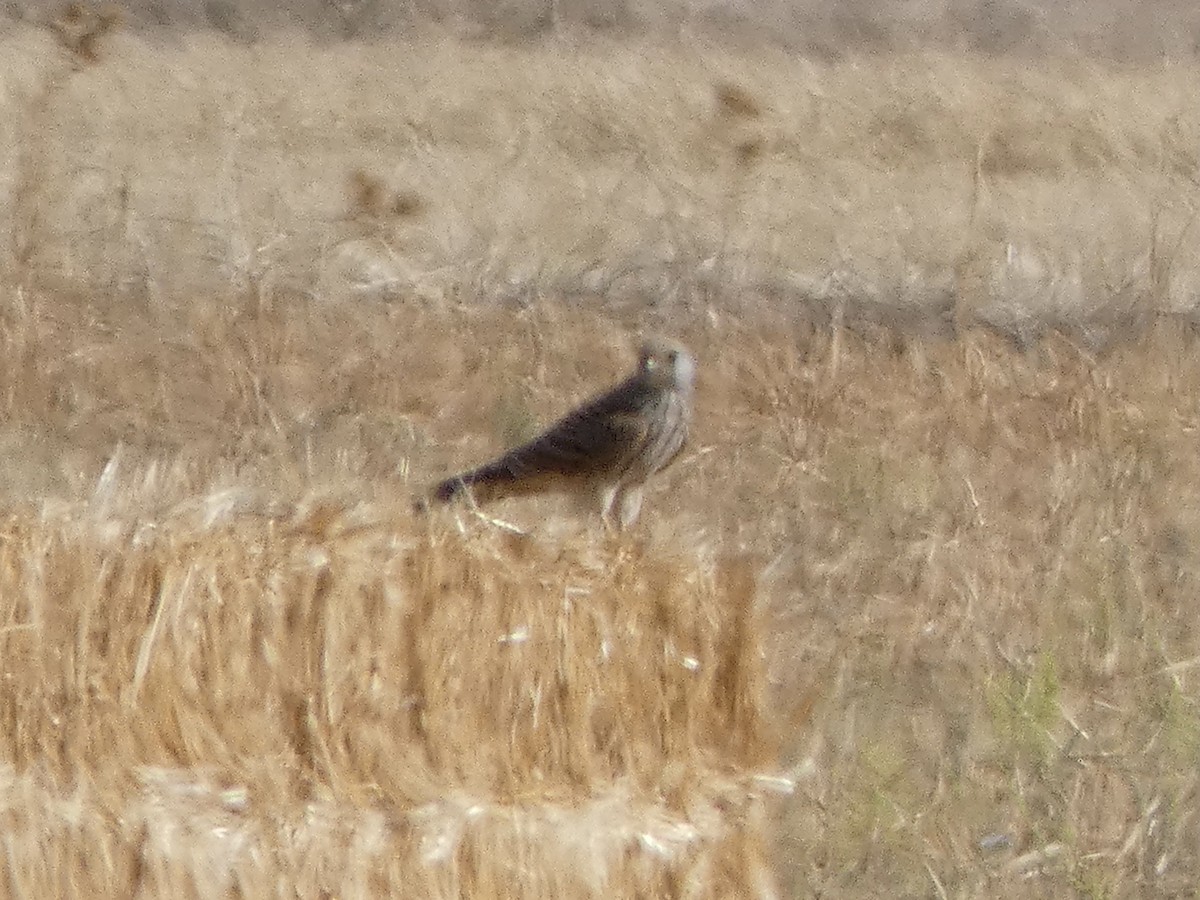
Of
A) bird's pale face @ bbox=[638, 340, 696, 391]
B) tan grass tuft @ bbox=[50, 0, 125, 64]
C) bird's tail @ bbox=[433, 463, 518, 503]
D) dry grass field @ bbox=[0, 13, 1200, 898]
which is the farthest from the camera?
tan grass tuft @ bbox=[50, 0, 125, 64]

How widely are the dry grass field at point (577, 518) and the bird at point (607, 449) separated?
38 cm

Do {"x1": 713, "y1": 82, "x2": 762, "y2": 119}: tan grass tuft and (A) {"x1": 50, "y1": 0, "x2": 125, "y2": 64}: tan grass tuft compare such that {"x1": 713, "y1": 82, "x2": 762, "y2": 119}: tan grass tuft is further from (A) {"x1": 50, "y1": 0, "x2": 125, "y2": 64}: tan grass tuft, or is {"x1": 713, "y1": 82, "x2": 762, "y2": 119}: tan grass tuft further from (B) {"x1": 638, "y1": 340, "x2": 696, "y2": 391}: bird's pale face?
(B) {"x1": 638, "y1": 340, "x2": 696, "y2": 391}: bird's pale face

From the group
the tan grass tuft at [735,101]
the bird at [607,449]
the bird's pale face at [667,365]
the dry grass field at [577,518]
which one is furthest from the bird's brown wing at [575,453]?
the tan grass tuft at [735,101]

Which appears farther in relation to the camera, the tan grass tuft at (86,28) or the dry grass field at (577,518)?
the tan grass tuft at (86,28)

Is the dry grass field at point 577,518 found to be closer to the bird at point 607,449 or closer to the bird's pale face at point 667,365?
the bird at point 607,449

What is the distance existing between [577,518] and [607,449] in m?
1.19

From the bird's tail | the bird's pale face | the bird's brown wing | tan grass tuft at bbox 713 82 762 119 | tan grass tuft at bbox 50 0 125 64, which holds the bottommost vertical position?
the bird's tail

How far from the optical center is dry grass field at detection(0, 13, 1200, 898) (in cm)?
448

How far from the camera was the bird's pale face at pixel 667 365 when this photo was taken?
7.67 m

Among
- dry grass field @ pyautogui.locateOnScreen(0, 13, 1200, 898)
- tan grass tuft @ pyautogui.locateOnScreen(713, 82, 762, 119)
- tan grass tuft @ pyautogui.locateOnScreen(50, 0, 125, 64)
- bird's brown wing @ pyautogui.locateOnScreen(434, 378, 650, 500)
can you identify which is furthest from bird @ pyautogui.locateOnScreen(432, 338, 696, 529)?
tan grass tuft @ pyautogui.locateOnScreen(50, 0, 125, 64)

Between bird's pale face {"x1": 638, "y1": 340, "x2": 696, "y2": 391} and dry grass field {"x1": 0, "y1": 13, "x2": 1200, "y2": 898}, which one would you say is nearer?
dry grass field {"x1": 0, "y1": 13, "x2": 1200, "y2": 898}

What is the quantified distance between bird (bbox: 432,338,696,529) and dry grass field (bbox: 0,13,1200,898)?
0.38 m

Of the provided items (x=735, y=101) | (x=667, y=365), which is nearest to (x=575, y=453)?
(x=667, y=365)

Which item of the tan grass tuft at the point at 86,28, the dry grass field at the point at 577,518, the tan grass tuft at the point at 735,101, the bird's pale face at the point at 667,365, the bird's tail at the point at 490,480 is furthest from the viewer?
the tan grass tuft at the point at 735,101
